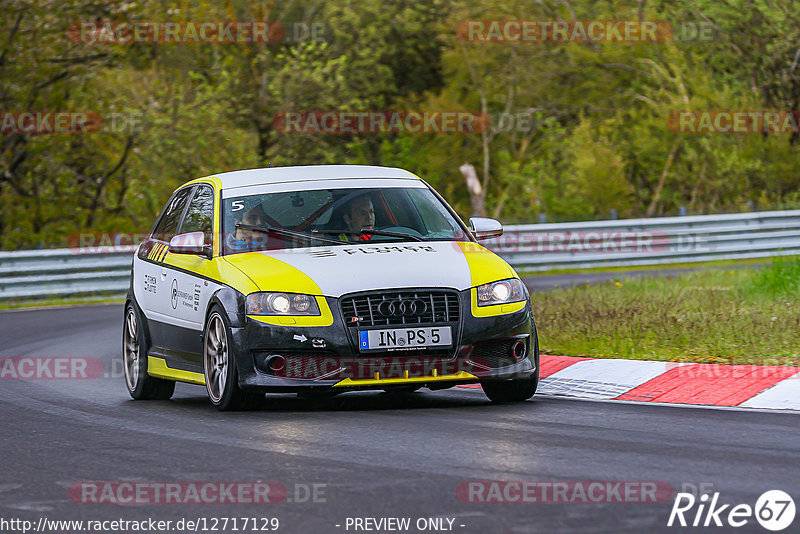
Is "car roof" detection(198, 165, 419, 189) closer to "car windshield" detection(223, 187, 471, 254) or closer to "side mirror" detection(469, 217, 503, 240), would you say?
"car windshield" detection(223, 187, 471, 254)

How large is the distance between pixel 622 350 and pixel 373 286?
2893 millimetres

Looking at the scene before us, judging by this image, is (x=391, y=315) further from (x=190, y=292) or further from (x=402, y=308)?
(x=190, y=292)

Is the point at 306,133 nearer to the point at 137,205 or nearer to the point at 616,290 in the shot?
the point at 137,205

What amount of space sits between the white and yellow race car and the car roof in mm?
17

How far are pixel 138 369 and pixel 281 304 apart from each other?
238 cm

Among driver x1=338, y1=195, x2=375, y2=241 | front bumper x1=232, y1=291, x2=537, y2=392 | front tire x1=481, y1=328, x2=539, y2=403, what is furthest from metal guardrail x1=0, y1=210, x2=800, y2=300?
front bumper x1=232, y1=291, x2=537, y2=392

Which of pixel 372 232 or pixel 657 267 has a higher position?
pixel 372 232

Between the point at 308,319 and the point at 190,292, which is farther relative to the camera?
the point at 190,292

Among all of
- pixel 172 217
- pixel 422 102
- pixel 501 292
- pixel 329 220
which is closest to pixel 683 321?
pixel 501 292

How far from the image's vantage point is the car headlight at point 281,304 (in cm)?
866

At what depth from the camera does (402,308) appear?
867cm

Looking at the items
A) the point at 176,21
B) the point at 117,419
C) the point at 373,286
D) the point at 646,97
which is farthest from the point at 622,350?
the point at 646,97

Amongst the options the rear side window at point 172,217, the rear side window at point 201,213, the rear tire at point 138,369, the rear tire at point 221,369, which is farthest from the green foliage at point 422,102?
the rear tire at point 221,369

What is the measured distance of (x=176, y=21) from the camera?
91.8ft
